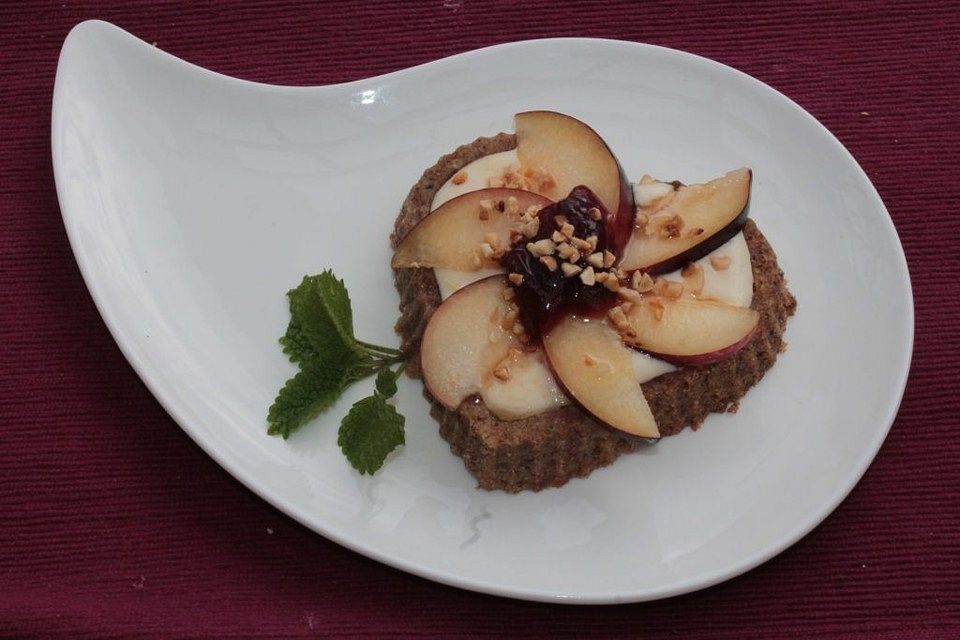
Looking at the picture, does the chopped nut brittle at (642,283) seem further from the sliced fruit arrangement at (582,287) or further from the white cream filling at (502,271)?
the white cream filling at (502,271)

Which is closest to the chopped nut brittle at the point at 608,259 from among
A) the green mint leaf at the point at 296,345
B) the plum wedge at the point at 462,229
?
A: the plum wedge at the point at 462,229

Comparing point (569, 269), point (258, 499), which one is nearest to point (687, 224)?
point (569, 269)

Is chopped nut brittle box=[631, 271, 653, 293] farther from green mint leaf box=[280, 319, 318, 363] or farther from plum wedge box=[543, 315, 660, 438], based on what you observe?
green mint leaf box=[280, 319, 318, 363]

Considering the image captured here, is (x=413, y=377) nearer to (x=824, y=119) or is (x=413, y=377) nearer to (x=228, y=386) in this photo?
(x=228, y=386)

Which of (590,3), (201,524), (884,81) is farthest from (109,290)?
(884,81)

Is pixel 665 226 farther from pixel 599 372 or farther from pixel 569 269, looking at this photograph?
pixel 599 372

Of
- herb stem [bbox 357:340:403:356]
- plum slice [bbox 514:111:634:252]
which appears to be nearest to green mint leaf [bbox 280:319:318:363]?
Result: herb stem [bbox 357:340:403:356]
